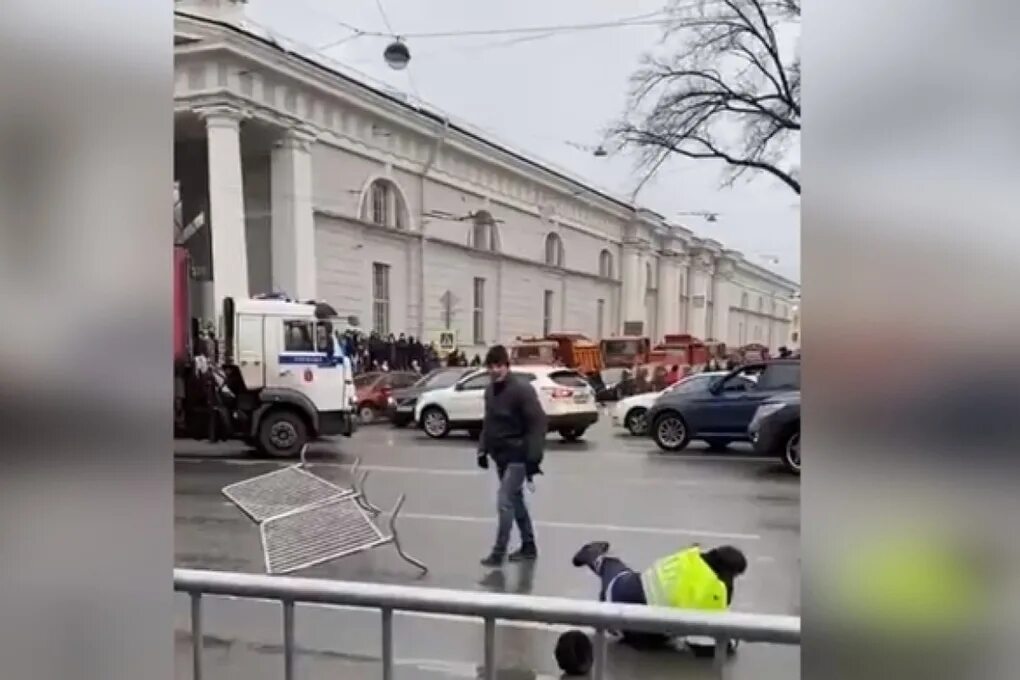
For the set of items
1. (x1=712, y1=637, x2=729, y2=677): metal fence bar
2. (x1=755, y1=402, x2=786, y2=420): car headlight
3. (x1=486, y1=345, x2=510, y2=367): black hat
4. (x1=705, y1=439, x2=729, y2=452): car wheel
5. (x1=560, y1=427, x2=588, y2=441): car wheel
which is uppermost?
(x1=486, y1=345, x2=510, y2=367): black hat

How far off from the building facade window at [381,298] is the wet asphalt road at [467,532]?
0.27 meters

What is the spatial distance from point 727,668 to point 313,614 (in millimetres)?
808

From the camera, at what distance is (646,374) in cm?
213

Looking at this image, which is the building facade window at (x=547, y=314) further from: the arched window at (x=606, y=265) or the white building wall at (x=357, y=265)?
the white building wall at (x=357, y=265)

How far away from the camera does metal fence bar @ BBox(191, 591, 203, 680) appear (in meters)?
1.41

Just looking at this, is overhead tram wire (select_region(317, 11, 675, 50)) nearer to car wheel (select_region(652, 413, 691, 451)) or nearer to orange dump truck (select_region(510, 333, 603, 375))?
orange dump truck (select_region(510, 333, 603, 375))

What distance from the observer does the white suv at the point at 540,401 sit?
214 centimetres

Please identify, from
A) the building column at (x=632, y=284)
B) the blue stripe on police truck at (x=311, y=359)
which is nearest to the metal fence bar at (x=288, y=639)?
the blue stripe on police truck at (x=311, y=359)

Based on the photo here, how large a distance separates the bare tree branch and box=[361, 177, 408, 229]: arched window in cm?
56

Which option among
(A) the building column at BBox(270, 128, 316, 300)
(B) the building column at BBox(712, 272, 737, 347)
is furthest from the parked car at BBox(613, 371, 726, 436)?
(A) the building column at BBox(270, 128, 316, 300)
